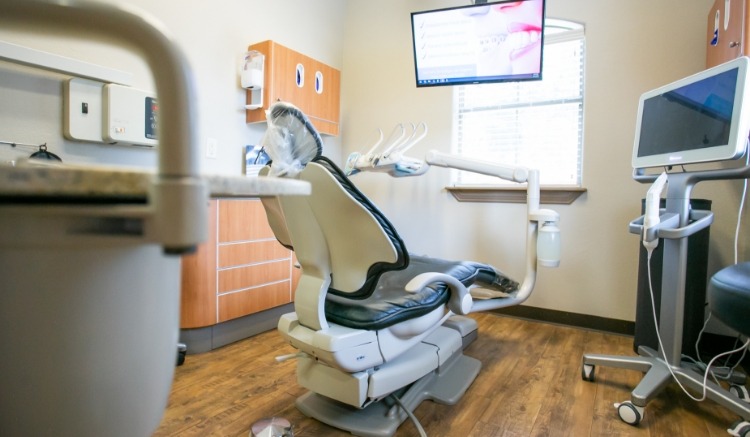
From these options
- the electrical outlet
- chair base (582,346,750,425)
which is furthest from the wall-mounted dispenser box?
chair base (582,346,750,425)

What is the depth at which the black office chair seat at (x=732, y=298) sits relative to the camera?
90cm

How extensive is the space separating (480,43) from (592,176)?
1.12m

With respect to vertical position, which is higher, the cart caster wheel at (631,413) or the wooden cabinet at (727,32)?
the wooden cabinet at (727,32)

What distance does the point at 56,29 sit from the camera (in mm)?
335

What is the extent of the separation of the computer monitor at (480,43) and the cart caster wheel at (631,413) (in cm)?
177

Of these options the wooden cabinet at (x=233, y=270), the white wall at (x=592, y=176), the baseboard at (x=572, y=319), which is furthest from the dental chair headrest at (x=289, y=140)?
the baseboard at (x=572, y=319)

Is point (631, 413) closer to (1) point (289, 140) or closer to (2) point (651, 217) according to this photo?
(2) point (651, 217)

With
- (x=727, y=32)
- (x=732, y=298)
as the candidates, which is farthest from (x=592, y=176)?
(x=732, y=298)

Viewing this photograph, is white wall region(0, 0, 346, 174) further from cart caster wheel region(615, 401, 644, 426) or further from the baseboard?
the baseboard

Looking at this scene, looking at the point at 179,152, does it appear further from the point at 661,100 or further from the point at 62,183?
the point at 661,100

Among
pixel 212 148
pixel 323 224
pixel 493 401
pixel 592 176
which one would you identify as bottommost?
pixel 493 401

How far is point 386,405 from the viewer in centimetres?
142

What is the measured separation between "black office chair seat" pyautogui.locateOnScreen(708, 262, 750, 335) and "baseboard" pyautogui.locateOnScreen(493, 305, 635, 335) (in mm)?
1442

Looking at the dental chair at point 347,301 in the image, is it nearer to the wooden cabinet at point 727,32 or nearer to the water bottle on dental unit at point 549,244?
the water bottle on dental unit at point 549,244
